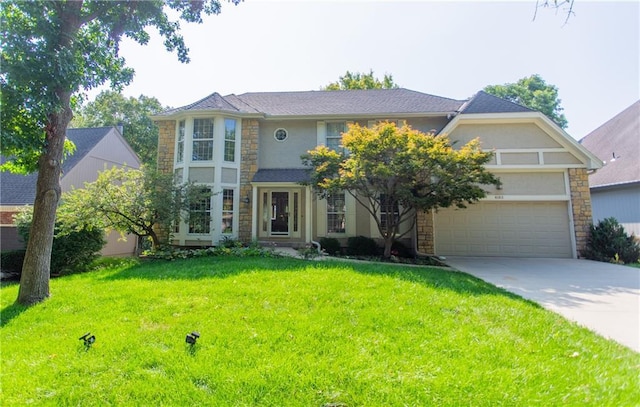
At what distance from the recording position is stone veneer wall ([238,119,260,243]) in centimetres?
1200

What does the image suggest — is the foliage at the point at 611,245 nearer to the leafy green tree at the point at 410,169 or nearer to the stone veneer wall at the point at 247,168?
the leafy green tree at the point at 410,169

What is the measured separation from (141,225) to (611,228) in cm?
1597

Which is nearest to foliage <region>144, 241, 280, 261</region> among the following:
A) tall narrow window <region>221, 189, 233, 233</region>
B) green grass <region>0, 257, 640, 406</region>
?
tall narrow window <region>221, 189, 233, 233</region>

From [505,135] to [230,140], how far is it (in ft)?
35.5

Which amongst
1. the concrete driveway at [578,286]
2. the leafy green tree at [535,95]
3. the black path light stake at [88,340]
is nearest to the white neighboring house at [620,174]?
the concrete driveway at [578,286]

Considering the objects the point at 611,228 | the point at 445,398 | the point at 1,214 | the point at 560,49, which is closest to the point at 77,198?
the point at 1,214

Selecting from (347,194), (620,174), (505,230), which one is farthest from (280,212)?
(620,174)

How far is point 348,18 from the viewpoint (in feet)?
23.0

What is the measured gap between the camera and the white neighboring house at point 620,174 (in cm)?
1391

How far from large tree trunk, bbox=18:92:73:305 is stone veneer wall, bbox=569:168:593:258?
1515 centimetres

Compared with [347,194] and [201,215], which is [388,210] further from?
[201,215]

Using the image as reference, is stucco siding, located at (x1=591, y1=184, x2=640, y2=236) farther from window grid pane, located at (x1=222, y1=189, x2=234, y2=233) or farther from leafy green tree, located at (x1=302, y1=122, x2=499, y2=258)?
window grid pane, located at (x1=222, y1=189, x2=234, y2=233)

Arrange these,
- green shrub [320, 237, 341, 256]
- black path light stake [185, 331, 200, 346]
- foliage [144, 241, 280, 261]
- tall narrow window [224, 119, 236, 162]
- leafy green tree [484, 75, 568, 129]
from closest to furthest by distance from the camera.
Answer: black path light stake [185, 331, 200, 346] → foliage [144, 241, 280, 261] → green shrub [320, 237, 341, 256] → tall narrow window [224, 119, 236, 162] → leafy green tree [484, 75, 568, 129]

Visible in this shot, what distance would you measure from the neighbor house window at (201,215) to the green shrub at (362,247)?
5.51 meters
